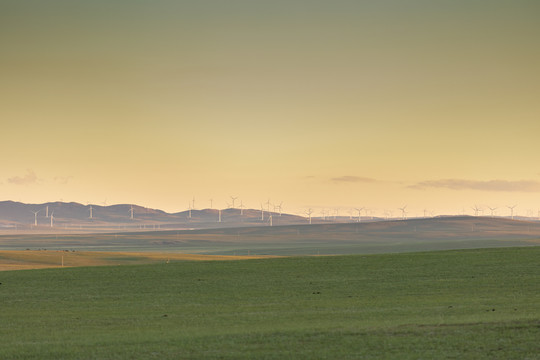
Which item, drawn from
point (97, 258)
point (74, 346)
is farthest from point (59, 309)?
point (97, 258)

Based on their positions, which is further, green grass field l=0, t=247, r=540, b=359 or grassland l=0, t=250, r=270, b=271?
grassland l=0, t=250, r=270, b=271

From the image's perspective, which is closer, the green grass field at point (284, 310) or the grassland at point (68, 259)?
the green grass field at point (284, 310)

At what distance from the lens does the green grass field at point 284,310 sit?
65.4 ft

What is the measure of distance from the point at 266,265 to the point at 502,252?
60.2 feet

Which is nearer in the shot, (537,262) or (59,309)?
(59,309)

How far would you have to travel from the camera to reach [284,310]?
96.0 feet

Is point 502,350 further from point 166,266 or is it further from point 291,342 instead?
point 166,266

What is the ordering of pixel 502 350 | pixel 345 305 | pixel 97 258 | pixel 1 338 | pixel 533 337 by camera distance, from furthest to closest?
pixel 97 258
pixel 345 305
pixel 1 338
pixel 533 337
pixel 502 350

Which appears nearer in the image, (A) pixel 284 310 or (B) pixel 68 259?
(A) pixel 284 310

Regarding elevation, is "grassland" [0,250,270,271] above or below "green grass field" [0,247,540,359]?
below

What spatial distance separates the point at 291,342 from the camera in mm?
20609

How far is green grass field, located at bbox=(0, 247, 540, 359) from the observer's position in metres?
19.9

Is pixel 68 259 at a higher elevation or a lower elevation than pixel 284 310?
lower

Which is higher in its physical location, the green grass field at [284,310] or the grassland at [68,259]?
the green grass field at [284,310]
